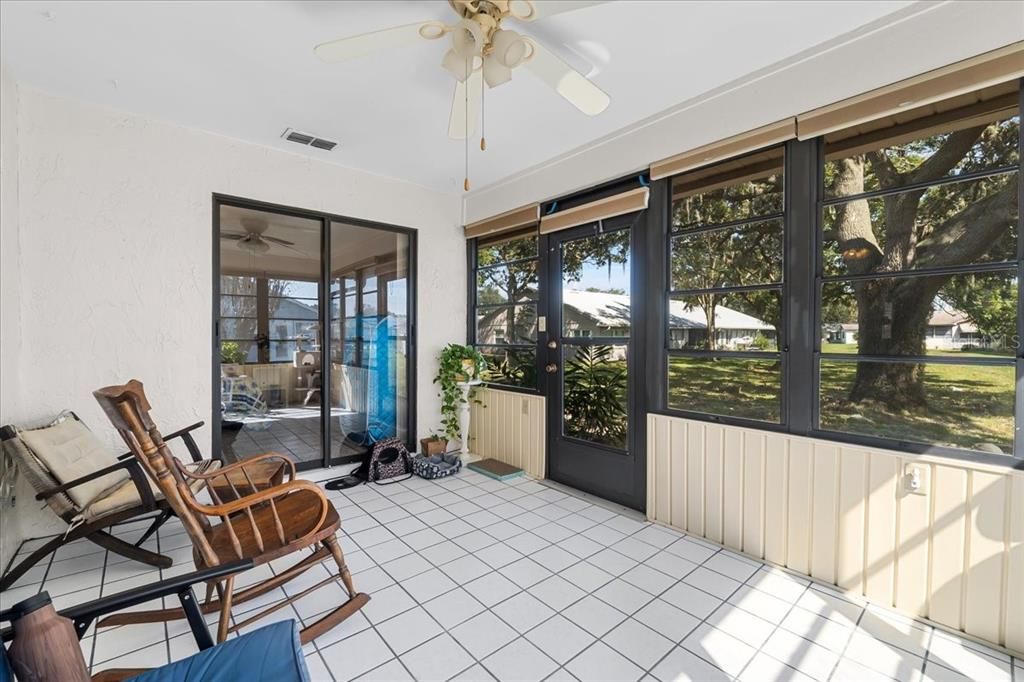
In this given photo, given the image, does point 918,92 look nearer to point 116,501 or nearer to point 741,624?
point 741,624

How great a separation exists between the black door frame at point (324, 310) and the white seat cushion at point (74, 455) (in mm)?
659

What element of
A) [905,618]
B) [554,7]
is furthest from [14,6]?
[905,618]

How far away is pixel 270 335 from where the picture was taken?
11.6 ft

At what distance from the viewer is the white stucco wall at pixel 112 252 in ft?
8.38

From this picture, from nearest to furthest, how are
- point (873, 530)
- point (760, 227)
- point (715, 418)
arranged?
1. point (873, 530)
2. point (760, 227)
3. point (715, 418)

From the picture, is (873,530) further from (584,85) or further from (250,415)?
(250,415)

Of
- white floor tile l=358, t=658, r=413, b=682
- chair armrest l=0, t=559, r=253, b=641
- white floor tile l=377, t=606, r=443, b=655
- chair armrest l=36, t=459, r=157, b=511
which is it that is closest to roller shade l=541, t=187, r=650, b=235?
white floor tile l=377, t=606, r=443, b=655

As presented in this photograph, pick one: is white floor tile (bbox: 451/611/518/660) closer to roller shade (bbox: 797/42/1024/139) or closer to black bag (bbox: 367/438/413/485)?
black bag (bbox: 367/438/413/485)

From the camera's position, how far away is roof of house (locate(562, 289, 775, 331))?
101 inches

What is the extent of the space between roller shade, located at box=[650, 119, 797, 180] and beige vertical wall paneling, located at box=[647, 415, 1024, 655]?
1602 mm

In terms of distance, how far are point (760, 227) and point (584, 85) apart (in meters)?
1.35

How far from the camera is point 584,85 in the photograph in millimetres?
→ 1912

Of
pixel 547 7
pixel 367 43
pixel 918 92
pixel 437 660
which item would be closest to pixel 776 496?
pixel 437 660

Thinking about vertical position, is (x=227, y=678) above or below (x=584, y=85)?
below
